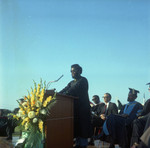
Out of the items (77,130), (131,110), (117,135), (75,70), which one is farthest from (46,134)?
(131,110)

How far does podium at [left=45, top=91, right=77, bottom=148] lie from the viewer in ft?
10.2

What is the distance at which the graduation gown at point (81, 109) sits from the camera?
13.5 ft

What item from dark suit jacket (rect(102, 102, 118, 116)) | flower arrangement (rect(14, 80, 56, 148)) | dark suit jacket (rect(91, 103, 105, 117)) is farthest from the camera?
dark suit jacket (rect(91, 103, 105, 117))

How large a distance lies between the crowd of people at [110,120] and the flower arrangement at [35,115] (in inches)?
34.2

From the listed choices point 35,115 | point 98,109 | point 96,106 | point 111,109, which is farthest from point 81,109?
point 96,106

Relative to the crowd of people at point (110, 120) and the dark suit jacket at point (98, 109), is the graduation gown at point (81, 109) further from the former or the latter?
the dark suit jacket at point (98, 109)

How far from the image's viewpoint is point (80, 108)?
4230 mm

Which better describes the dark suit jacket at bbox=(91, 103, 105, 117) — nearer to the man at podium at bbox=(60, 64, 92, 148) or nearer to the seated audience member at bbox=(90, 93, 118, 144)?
the seated audience member at bbox=(90, 93, 118, 144)

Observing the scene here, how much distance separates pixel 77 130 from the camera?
4.16 m

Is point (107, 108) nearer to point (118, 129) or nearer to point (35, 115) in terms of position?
point (118, 129)

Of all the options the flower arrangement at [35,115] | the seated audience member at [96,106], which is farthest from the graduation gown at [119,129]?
the flower arrangement at [35,115]

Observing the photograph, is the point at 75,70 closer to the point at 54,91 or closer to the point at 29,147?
the point at 54,91

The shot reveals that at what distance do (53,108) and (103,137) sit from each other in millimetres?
2701

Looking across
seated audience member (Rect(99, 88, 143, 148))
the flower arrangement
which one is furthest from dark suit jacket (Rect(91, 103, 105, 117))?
the flower arrangement
